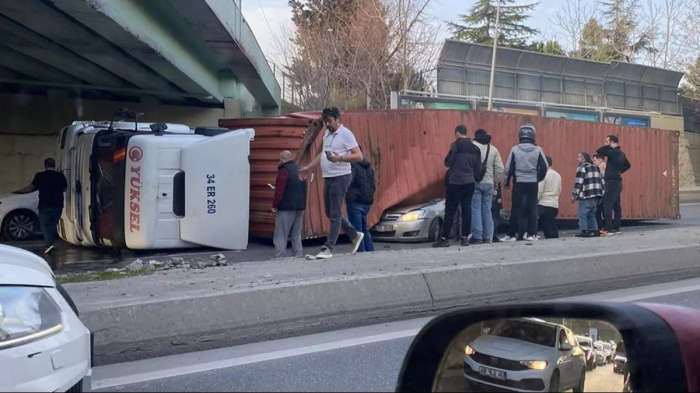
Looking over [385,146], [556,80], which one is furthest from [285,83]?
[385,146]

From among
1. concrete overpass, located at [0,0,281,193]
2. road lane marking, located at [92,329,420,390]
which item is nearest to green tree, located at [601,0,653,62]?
concrete overpass, located at [0,0,281,193]

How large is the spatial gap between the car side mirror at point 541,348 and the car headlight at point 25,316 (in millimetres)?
2288

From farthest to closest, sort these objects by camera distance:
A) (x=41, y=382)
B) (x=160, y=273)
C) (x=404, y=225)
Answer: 1. (x=404, y=225)
2. (x=160, y=273)
3. (x=41, y=382)

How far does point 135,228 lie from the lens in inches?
477

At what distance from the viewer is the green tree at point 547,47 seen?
2293 inches

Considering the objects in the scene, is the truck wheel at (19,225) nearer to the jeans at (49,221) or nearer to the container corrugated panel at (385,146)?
the jeans at (49,221)

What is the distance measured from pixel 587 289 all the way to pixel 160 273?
15.2 feet

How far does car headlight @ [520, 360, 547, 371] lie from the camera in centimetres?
251

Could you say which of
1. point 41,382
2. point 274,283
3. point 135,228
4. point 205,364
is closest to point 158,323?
point 205,364

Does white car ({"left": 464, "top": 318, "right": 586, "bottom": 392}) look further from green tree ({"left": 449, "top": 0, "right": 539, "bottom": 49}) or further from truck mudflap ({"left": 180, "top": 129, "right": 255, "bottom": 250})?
green tree ({"left": 449, "top": 0, "right": 539, "bottom": 49})

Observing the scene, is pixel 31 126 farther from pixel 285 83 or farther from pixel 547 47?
pixel 547 47

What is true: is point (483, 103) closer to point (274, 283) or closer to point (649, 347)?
point (274, 283)

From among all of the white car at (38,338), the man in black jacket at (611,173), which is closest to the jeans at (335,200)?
the white car at (38,338)

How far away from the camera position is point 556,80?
4244 cm
